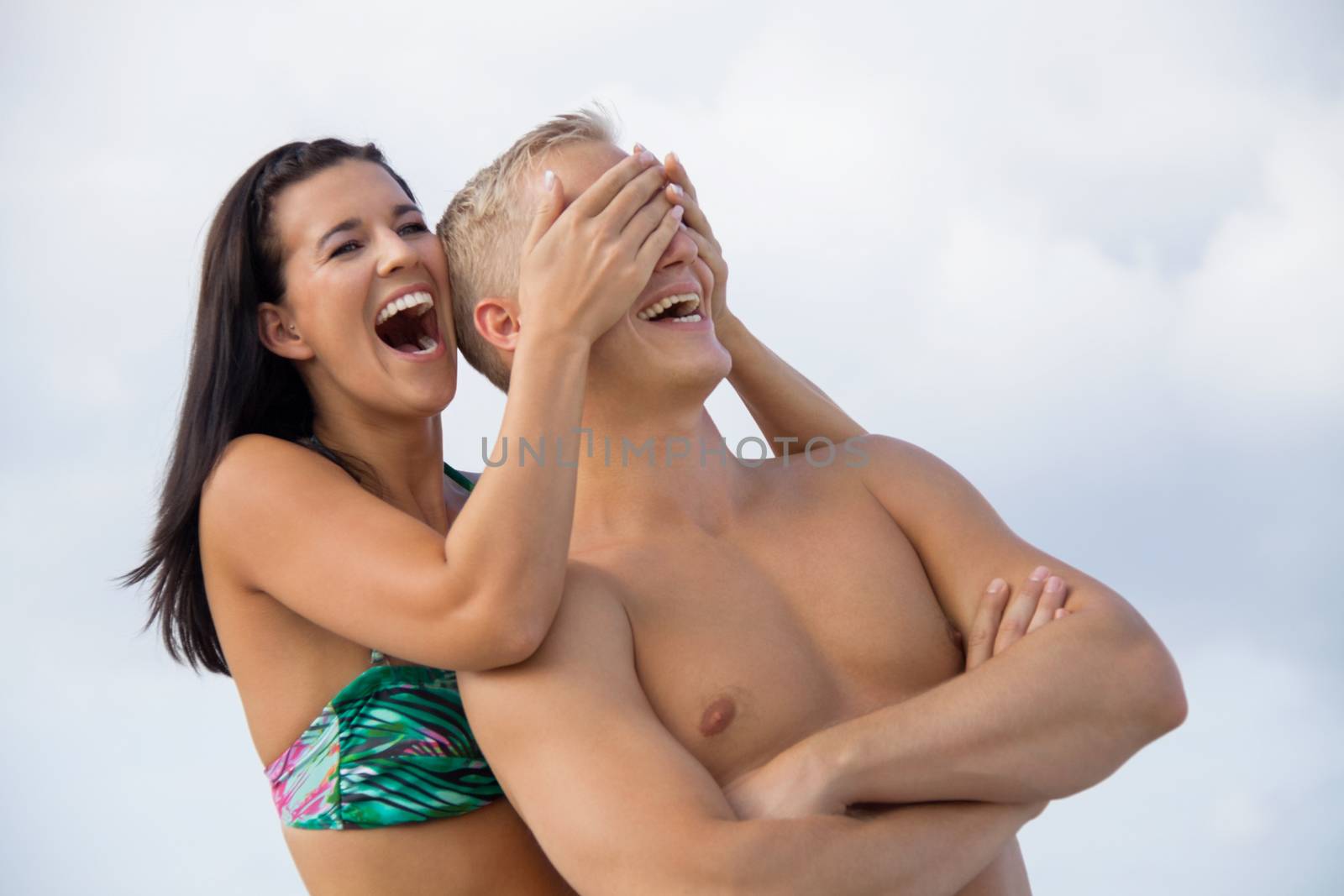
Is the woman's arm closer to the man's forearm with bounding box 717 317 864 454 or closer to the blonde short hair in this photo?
the man's forearm with bounding box 717 317 864 454

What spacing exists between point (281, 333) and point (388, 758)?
901mm

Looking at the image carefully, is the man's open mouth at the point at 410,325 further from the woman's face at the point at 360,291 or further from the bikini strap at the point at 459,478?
the bikini strap at the point at 459,478

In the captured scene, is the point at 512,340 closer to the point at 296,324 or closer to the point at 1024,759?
the point at 296,324

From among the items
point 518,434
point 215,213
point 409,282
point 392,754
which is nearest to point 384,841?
point 392,754

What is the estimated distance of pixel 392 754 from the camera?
2576mm

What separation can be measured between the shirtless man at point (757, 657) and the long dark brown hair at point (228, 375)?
1.16 feet

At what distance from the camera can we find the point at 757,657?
7.90 ft

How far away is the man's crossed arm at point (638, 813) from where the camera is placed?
200 centimetres

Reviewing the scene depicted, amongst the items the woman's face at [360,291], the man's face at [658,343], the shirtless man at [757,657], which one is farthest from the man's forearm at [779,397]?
the woman's face at [360,291]

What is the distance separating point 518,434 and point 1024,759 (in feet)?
2.99

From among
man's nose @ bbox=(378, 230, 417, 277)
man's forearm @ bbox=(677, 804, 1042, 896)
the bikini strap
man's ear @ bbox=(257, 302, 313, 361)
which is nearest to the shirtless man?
man's forearm @ bbox=(677, 804, 1042, 896)

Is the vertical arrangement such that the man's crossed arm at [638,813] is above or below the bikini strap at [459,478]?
below

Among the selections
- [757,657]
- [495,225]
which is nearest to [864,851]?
[757,657]

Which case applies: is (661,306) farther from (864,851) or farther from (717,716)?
(864,851)
